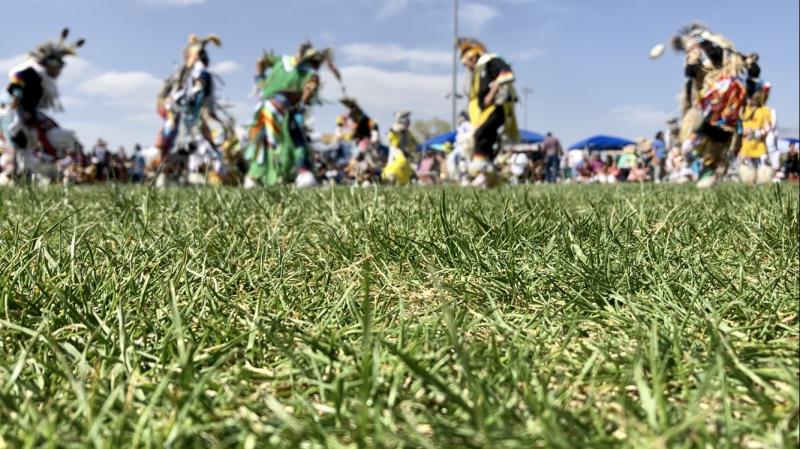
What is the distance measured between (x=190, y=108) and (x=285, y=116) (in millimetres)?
1936

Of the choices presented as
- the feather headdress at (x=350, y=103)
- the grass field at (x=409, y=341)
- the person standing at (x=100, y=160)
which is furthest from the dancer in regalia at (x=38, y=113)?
the person standing at (x=100, y=160)

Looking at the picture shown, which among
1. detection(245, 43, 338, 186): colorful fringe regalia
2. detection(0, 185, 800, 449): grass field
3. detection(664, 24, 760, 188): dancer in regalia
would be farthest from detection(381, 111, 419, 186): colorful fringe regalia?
detection(0, 185, 800, 449): grass field

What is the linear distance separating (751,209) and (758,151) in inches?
307

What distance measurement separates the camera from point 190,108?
30.7 ft

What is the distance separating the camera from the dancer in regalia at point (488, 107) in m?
6.92

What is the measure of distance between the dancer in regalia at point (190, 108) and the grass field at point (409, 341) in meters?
7.96

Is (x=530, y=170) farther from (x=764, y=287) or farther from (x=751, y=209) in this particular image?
(x=764, y=287)

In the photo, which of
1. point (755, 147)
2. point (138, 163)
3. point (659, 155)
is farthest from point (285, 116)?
point (659, 155)

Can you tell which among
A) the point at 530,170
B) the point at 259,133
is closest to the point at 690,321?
the point at 259,133

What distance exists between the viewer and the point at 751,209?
2152 millimetres

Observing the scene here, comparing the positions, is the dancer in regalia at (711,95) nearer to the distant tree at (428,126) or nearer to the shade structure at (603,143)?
the shade structure at (603,143)

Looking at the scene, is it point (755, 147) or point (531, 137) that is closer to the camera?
point (755, 147)

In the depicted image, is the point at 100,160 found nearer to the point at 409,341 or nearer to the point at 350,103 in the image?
the point at 350,103

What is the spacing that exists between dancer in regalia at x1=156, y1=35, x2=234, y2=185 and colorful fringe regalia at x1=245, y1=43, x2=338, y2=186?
98 centimetres
